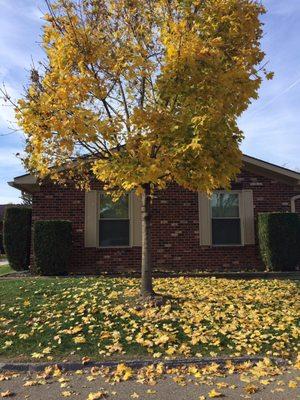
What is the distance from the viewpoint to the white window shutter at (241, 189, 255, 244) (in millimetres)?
13766

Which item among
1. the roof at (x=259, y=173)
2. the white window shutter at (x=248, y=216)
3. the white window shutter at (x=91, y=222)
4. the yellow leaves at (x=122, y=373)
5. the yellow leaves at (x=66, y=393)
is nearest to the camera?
the yellow leaves at (x=66, y=393)

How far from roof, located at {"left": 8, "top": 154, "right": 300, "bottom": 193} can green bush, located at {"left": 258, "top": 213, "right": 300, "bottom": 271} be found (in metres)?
1.36

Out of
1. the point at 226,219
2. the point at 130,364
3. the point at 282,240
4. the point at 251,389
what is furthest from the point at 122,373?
the point at 226,219

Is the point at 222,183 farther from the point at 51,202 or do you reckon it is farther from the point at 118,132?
the point at 51,202

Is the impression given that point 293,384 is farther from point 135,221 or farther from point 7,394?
point 135,221

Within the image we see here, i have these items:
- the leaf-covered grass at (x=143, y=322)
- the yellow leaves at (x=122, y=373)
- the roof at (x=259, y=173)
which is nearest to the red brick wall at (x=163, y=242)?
the roof at (x=259, y=173)

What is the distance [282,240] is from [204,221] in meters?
2.17

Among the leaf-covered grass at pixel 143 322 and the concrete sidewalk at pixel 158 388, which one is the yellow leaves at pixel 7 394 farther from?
the leaf-covered grass at pixel 143 322

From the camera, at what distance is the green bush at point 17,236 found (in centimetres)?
1498

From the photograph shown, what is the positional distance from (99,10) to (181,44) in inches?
68.4

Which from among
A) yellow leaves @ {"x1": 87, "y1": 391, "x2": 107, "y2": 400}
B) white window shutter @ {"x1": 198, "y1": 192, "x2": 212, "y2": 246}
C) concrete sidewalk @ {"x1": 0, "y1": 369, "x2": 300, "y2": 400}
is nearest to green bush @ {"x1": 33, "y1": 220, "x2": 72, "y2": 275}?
white window shutter @ {"x1": 198, "y1": 192, "x2": 212, "y2": 246}

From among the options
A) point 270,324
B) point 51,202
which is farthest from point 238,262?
point 270,324

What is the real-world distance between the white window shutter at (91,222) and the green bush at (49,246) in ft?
3.26

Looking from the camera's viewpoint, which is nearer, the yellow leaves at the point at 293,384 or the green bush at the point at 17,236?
the yellow leaves at the point at 293,384
